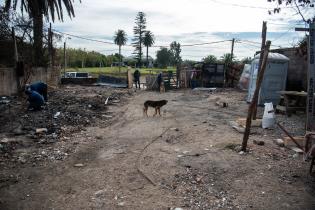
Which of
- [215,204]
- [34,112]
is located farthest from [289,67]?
[215,204]

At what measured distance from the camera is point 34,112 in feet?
43.2

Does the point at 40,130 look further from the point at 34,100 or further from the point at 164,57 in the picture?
the point at 164,57

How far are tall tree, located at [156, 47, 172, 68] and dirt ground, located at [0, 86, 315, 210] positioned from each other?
77928mm

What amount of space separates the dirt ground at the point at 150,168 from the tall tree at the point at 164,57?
77.9 m

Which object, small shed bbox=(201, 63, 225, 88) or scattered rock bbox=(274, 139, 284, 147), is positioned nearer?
scattered rock bbox=(274, 139, 284, 147)

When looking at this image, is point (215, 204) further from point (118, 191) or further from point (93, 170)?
point (93, 170)

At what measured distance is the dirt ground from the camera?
5.53m

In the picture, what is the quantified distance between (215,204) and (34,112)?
943 centimetres

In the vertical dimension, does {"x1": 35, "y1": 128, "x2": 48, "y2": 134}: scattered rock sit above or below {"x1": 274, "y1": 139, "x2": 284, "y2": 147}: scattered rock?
below

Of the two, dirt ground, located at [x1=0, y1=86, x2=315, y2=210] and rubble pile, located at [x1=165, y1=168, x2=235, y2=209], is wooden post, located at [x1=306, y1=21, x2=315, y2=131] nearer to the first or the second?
dirt ground, located at [x1=0, y1=86, x2=315, y2=210]

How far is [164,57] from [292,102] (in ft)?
251

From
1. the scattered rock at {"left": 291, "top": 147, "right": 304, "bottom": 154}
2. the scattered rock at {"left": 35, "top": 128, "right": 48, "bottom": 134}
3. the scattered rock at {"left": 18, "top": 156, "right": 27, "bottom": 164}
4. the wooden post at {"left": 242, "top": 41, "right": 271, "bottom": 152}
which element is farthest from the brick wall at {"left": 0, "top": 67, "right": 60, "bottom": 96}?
the scattered rock at {"left": 291, "top": 147, "right": 304, "bottom": 154}

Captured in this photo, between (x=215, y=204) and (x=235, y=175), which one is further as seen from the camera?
(x=235, y=175)

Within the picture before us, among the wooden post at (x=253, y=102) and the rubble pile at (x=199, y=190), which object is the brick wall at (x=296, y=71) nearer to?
the wooden post at (x=253, y=102)
